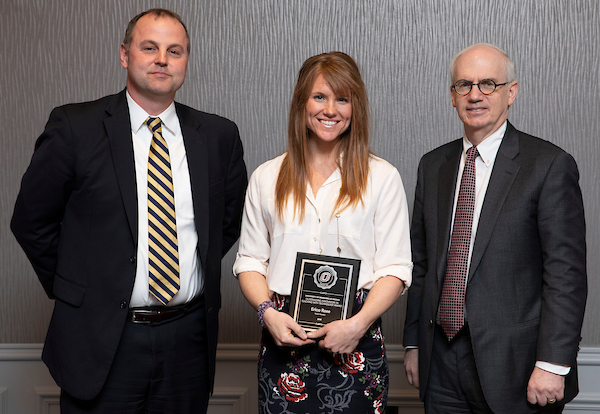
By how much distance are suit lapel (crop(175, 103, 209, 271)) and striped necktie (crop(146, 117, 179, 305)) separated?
8cm

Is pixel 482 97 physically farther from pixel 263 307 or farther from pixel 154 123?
pixel 154 123

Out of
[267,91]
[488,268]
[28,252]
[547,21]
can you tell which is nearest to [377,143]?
[267,91]

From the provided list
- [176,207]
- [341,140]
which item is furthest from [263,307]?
[341,140]

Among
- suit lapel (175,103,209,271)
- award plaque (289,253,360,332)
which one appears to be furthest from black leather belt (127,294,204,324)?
award plaque (289,253,360,332)

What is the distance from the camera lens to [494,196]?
6.52ft

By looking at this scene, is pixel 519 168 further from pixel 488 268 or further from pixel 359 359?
pixel 359 359

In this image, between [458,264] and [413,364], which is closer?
[458,264]

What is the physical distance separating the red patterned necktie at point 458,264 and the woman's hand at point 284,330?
0.50 meters

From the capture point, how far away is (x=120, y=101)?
214 centimetres

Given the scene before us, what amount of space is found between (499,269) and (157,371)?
46.6 inches

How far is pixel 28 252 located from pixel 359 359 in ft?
3.88

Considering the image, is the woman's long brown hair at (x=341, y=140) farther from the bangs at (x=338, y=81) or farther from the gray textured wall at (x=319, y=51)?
the gray textured wall at (x=319, y=51)

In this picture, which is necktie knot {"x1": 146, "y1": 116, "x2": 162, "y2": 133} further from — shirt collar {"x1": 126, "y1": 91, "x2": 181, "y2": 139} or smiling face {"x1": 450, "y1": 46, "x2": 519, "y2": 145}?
smiling face {"x1": 450, "y1": 46, "x2": 519, "y2": 145}

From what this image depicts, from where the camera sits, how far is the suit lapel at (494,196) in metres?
1.97
